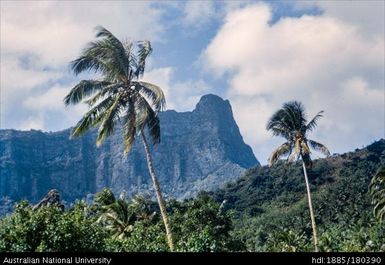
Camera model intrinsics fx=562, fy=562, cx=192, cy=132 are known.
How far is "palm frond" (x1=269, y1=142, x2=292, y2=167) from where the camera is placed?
3725 cm

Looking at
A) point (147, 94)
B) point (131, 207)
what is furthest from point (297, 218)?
point (147, 94)

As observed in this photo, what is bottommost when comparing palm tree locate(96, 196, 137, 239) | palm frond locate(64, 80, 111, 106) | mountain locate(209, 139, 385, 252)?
palm tree locate(96, 196, 137, 239)

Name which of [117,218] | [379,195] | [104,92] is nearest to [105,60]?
[104,92]

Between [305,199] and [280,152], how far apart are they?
85.0 m

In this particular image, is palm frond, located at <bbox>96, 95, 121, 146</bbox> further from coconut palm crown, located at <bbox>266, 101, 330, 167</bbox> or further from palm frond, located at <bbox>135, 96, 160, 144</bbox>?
coconut palm crown, located at <bbox>266, 101, 330, 167</bbox>

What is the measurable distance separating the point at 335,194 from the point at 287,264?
3966 inches

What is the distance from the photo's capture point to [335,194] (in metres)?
104

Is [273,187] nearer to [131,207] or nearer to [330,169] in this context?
[330,169]

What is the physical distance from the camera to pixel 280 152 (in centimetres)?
3744

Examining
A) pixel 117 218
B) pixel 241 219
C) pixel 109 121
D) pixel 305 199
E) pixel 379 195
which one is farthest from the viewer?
pixel 241 219

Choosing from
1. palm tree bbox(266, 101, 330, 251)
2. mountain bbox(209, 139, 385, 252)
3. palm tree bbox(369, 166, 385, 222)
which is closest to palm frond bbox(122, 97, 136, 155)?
palm tree bbox(266, 101, 330, 251)

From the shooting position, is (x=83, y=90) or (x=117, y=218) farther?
(x=117, y=218)

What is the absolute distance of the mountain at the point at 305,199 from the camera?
278 feet

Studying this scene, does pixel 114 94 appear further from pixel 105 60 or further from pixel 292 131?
pixel 292 131
